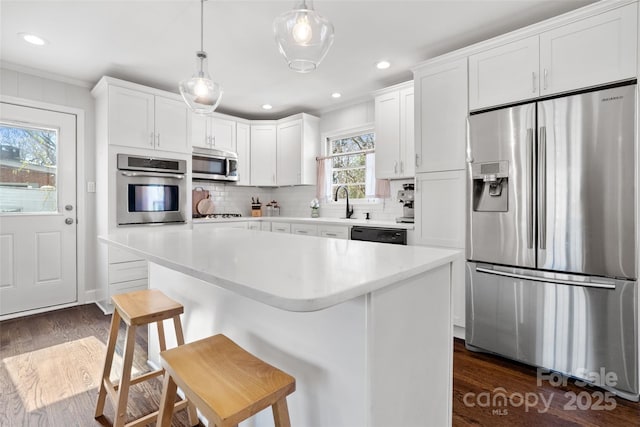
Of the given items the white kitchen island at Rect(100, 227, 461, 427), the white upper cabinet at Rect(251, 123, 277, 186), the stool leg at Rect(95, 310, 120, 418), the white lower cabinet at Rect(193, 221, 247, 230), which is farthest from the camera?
the white upper cabinet at Rect(251, 123, 277, 186)

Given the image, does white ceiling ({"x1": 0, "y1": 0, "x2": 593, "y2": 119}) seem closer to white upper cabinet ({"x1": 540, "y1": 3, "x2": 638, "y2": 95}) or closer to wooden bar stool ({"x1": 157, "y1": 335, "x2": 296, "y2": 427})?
white upper cabinet ({"x1": 540, "y1": 3, "x2": 638, "y2": 95})

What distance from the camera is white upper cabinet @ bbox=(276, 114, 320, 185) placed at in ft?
14.3

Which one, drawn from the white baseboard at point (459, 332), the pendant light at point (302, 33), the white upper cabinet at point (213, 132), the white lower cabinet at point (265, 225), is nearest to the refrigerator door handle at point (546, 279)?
the white baseboard at point (459, 332)

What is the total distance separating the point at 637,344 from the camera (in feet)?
6.06

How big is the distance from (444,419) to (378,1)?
2.41 metres

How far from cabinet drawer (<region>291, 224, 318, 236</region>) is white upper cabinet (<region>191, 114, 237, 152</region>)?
1.44m

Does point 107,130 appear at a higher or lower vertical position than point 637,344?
higher

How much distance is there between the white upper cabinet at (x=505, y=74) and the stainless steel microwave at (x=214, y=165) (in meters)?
3.03

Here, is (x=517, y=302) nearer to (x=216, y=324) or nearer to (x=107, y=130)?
(x=216, y=324)

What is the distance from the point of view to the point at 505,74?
2.33 metres

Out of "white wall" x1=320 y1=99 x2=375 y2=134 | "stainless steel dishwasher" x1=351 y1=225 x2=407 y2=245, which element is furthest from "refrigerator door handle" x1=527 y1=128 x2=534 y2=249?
"white wall" x1=320 y1=99 x2=375 y2=134

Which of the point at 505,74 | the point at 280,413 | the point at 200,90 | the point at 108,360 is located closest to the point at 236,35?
the point at 200,90

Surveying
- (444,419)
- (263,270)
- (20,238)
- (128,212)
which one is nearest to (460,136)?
(444,419)

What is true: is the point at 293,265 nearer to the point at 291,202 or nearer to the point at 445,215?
the point at 445,215
